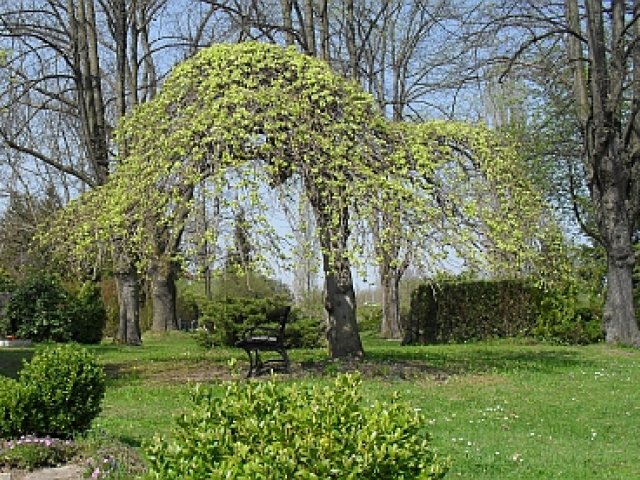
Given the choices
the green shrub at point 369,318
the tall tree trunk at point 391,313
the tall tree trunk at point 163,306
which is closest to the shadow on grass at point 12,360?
the tall tree trunk at point 163,306

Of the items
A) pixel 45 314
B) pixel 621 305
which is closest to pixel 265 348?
pixel 621 305

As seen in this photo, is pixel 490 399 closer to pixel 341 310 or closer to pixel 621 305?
pixel 341 310

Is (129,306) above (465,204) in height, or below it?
below

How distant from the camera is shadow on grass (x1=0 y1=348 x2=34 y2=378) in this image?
13831 mm

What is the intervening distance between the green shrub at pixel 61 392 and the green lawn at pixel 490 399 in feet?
1.88

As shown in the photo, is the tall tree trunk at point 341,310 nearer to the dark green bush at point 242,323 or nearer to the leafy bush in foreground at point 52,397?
the leafy bush in foreground at point 52,397

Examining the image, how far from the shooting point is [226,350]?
18844 millimetres

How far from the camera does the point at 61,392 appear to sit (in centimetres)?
666

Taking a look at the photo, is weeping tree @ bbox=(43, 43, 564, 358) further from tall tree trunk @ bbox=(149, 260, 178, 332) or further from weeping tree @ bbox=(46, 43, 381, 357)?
tall tree trunk @ bbox=(149, 260, 178, 332)

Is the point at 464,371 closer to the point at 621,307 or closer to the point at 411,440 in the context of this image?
the point at 621,307

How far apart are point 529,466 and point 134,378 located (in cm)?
732

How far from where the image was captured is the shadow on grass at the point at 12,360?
13.8 meters

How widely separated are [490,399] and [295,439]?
24.4 ft

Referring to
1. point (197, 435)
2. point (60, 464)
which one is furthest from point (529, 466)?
point (197, 435)
